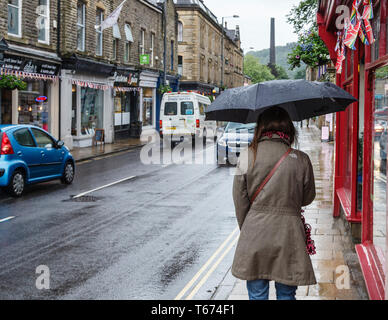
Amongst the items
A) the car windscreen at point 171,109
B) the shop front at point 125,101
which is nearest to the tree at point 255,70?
the shop front at point 125,101

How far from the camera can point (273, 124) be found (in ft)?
12.8

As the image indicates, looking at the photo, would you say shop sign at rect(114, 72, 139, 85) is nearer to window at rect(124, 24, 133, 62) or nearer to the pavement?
window at rect(124, 24, 133, 62)

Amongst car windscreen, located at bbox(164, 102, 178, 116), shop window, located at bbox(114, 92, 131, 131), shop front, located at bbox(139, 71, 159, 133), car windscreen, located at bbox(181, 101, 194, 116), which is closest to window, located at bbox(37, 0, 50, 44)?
car windscreen, located at bbox(164, 102, 178, 116)

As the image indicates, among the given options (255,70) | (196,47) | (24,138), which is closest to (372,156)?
(24,138)

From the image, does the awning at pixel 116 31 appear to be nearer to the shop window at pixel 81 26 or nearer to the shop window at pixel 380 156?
the shop window at pixel 81 26

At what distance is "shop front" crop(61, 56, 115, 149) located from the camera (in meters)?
24.2

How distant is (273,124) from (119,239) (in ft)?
15.9

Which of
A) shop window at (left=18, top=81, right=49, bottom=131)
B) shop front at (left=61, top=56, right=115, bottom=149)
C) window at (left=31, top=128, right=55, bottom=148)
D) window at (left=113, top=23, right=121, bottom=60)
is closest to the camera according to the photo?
window at (left=31, top=128, right=55, bottom=148)

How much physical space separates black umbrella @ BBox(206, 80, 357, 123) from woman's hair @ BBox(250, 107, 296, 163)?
0.07 m

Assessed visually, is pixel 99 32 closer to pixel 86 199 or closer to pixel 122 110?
pixel 122 110

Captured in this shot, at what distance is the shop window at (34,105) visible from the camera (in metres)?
21.2

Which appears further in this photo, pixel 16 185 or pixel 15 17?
pixel 15 17

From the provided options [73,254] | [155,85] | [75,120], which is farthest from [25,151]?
[155,85]
